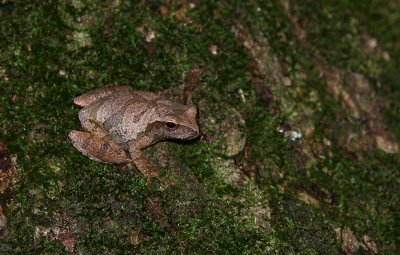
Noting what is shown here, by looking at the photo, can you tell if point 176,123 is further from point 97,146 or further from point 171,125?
point 97,146

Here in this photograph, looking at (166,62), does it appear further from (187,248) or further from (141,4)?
(187,248)

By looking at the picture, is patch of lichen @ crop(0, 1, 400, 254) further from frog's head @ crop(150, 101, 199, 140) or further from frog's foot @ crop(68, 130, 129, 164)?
frog's head @ crop(150, 101, 199, 140)

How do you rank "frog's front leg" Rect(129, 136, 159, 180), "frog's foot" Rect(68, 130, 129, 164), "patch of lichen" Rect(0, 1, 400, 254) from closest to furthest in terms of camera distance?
"patch of lichen" Rect(0, 1, 400, 254) < "frog's foot" Rect(68, 130, 129, 164) < "frog's front leg" Rect(129, 136, 159, 180)

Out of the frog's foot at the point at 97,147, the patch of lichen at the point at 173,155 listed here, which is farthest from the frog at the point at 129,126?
the patch of lichen at the point at 173,155

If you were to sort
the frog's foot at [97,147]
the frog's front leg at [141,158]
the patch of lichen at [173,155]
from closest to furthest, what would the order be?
the patch of lichen at [173,155] → the frog's foot at [97,147] → the frog's front leg at [141,158]

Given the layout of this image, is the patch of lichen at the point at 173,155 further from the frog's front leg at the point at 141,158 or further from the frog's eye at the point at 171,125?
the frog's eye at the point at 171,125

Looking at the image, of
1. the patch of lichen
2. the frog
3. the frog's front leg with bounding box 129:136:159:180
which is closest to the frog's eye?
the frog

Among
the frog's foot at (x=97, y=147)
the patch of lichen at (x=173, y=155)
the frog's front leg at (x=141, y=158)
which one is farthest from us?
the frog's front leg at (x=141, y=158)
